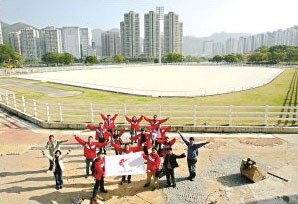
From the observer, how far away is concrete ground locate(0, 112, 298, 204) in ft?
27.4

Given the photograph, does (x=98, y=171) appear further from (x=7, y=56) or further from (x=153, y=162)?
(x=7, y=56)

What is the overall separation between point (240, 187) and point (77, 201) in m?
5.05

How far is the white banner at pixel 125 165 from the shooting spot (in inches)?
341

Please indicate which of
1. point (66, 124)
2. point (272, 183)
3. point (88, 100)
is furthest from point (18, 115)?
point (272, 183)

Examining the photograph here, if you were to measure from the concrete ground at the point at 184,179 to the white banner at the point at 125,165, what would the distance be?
0.61m

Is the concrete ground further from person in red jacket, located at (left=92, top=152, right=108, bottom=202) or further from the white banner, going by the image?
the white banner

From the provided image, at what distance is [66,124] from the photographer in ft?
52.3

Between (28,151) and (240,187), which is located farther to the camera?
(28,151)

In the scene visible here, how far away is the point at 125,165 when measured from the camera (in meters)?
8.83

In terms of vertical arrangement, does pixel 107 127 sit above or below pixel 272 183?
above

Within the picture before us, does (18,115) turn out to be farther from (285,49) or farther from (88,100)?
(285,49)

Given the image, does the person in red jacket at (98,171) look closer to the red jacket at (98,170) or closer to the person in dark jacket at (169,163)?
the red jacket at (98,170)

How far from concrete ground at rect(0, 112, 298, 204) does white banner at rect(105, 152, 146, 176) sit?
1.99 feet

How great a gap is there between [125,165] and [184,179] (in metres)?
2.18
